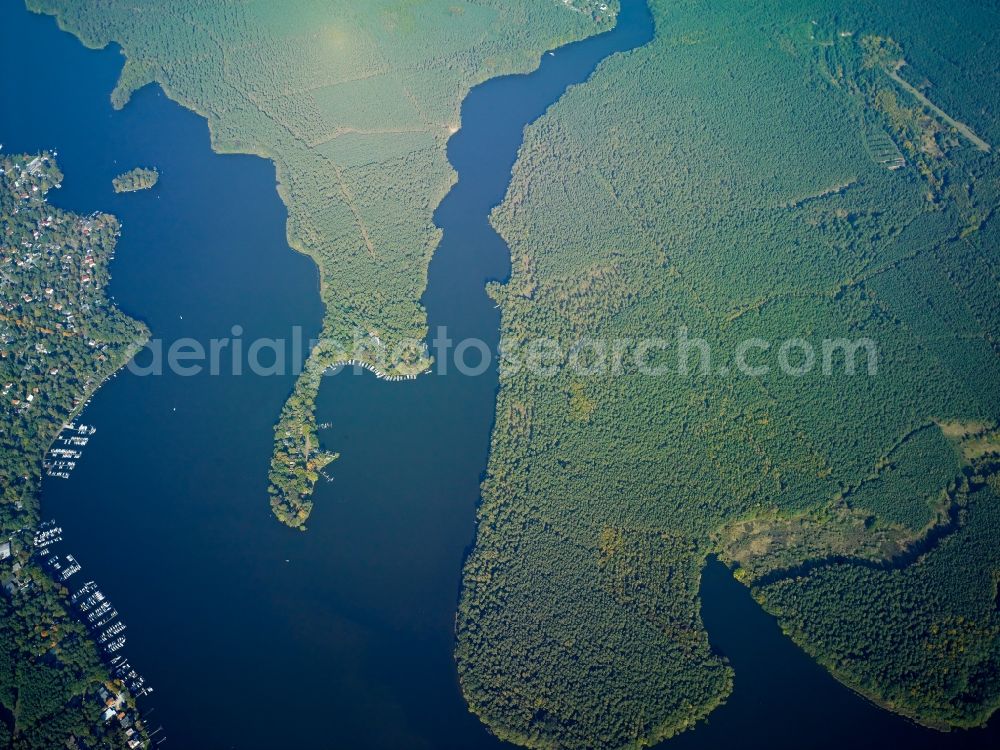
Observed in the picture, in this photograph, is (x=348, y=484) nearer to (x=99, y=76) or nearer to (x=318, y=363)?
(x=318, y=363)

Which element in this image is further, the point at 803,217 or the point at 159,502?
the point at 803,217

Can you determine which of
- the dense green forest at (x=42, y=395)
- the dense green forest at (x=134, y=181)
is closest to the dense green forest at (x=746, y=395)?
the dense green forest at (x=42, y=395)

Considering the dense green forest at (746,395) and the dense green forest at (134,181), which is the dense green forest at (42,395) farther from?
the dense green forest at (746,395)

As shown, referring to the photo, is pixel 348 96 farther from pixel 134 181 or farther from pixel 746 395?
pixel 746 395

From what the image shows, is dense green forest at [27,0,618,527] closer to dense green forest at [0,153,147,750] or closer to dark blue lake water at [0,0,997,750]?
dark blue lake water at [0,0,997,750]

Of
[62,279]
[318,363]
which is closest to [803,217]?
[318,363]

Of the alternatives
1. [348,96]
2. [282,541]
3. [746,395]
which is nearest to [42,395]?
[282,541]
